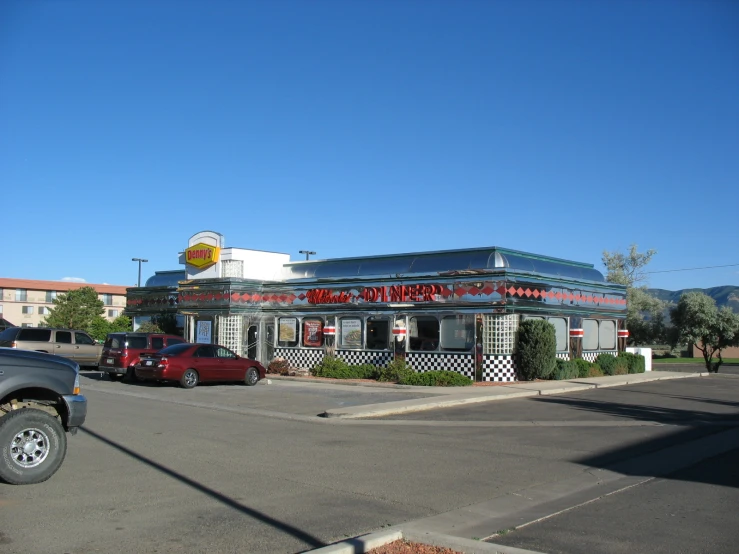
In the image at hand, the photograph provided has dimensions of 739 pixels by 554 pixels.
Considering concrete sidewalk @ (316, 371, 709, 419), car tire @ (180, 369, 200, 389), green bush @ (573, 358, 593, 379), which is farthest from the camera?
green bush @ (573, 358, 593, 379)

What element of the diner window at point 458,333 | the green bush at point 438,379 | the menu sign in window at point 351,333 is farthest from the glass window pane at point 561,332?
the menu sign in window at point 351,333

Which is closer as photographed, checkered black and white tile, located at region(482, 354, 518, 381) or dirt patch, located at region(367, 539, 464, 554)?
dirt patch, located at region(367, 539, 464, 554)

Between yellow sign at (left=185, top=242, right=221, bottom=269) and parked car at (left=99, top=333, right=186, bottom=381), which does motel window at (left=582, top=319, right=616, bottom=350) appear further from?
parked car at (left=99, top=333, right=186, bottom=381)

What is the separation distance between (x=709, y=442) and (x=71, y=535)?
11.1 m

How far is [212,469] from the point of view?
32.7 feet

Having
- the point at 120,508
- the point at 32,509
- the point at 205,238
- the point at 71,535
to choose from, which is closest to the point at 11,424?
the point at 32,509

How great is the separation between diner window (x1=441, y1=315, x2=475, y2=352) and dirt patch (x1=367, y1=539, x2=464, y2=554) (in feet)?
63.2

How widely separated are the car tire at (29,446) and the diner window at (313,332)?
69.6 ft

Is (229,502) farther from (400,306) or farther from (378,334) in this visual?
(378,334)

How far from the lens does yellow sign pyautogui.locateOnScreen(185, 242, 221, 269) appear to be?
107ft

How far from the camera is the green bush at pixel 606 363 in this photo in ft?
96.2

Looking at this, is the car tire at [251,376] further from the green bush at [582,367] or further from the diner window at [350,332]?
the green bush at [582,367]

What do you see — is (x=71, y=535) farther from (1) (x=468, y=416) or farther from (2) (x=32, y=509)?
(1) (x=468, y=416)

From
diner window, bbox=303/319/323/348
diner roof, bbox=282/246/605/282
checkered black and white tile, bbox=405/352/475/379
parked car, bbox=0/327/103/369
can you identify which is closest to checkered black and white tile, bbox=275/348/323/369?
diner window, bbox=303/319/323/348
